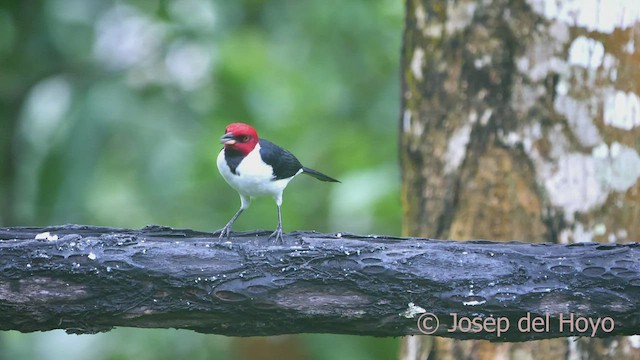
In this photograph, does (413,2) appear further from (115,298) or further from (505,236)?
(115,298)

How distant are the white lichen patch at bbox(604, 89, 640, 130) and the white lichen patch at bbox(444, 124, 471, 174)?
549 mm

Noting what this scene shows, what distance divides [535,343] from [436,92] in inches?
43.2

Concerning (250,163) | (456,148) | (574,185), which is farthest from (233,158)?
(574,185)

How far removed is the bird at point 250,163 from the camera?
3268 millimetres

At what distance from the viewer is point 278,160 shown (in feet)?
11.2

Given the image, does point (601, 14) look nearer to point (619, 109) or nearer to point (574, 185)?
point (619, 109)

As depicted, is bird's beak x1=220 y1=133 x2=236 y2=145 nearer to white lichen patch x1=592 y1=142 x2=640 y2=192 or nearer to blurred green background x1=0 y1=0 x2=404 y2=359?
white lichen patch x1=592 y1=142 x2=640 y2=192

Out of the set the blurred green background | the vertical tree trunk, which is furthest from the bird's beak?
the blurred green background

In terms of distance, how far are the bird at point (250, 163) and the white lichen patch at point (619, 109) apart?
4.02ft

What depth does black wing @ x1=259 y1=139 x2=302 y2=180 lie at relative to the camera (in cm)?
337

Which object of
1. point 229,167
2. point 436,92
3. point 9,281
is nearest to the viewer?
point 9,281

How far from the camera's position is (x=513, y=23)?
3.71 meters

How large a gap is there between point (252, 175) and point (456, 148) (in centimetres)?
98

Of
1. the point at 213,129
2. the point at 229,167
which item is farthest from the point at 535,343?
the point at 213,129
